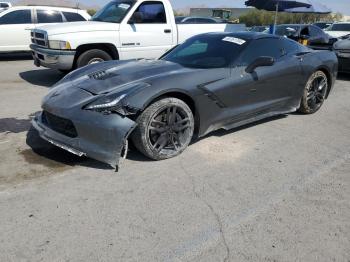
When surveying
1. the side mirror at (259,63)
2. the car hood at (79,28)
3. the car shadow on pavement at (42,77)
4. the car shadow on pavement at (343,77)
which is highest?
the car hood at (79,28)

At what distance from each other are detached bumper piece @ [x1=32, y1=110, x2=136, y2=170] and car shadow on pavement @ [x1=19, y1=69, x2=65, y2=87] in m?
4.82

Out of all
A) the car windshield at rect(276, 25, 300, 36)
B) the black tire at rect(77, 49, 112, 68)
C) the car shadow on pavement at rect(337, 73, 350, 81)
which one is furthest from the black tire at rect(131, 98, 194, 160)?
the car windshield at rect(276, 25, 300, 36)

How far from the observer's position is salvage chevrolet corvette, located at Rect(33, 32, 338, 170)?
3.96 metres

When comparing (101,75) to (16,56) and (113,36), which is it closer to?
(113,36)

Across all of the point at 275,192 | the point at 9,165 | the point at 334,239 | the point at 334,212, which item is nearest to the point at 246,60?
the point at 275,192

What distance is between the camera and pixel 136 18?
28.8ft

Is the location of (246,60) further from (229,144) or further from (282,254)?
(282,254)

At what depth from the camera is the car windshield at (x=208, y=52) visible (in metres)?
5.02

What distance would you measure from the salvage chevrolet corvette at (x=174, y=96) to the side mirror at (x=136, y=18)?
3253 millimetres

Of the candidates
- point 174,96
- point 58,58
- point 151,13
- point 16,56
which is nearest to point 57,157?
point 174,96

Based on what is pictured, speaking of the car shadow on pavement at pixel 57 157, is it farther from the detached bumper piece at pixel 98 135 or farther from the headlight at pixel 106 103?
the headlight at pixel 106 103

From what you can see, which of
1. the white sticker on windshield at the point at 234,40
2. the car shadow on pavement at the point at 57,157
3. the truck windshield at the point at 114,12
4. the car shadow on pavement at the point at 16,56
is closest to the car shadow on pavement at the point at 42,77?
the truck windshield at the point at 114,12

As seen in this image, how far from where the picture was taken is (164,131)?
170 inches

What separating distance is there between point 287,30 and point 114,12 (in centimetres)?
787
